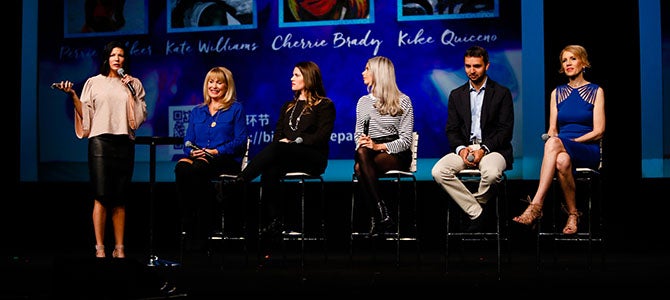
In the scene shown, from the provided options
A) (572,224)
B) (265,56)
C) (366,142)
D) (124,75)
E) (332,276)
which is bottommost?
(332,276)

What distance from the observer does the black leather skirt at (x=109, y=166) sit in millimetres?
5469

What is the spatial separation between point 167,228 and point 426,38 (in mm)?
2618

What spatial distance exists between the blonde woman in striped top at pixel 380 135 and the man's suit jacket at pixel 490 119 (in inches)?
11.8

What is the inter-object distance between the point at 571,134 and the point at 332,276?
1835mm

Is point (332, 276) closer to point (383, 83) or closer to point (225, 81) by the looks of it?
point (383, 83)

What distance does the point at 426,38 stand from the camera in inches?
263

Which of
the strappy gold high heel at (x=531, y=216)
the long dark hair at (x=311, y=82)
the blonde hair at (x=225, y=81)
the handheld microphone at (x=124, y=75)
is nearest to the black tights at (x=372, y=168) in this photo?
the long dark hair at (x=311, y=82)

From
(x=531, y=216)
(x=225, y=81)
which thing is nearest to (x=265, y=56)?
(x=225, y=81)

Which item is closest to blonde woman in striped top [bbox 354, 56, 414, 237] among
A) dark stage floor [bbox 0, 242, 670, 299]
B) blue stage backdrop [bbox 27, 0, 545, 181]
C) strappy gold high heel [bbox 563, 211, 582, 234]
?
dark stage floor [bbox 0, 242, 670, 299]

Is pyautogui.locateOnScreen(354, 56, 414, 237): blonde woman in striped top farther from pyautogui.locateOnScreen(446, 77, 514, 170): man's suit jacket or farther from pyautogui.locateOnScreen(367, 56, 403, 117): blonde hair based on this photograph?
pyautogui.locateOnScreen(446, 77, 514, 170): man's suit jacket

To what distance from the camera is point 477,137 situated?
550 cm

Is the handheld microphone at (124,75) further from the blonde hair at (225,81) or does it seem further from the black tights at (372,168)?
the black tights at (372,168)
